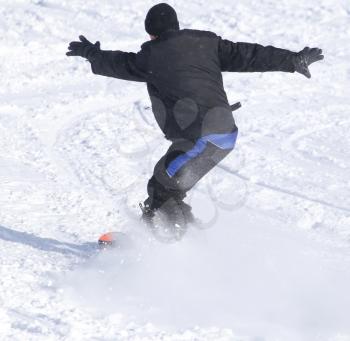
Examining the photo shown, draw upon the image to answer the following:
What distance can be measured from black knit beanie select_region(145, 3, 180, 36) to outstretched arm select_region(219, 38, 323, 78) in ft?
1.11

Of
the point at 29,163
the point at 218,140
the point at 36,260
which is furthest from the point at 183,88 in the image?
the point at 29,163

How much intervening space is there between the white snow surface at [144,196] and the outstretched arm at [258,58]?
1.26m

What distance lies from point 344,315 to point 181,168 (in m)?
1.33

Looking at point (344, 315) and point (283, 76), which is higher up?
point (283, 76)

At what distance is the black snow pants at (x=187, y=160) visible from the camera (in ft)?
16.5

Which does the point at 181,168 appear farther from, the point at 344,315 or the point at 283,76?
the point at 283,76

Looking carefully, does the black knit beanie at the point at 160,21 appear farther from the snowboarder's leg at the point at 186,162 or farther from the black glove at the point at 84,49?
the snowboarder's leg at the point at 186,162

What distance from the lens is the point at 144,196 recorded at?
22.0ft

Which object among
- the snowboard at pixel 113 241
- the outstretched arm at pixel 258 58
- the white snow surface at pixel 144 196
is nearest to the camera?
the white snow surface at pixel 144 196

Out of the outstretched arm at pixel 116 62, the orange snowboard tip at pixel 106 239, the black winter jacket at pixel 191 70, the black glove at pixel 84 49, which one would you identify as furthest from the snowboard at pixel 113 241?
the black glove at pixel 84 49

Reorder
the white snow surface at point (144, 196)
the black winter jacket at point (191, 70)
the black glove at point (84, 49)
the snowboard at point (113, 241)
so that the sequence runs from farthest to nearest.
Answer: the snowboard at point (113, 241) < the black glove at point (84, 49) < the black winter jacket at point (191, 70) < the white snow surface at point (144, 196)

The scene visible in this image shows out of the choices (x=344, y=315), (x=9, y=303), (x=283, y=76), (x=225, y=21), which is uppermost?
(x=225, y=21)

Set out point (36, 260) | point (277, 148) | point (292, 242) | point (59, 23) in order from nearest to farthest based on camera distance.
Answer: point (36, 260), point (292, 242), point (277, 148), point (59, 23)

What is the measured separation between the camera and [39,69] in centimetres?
929
